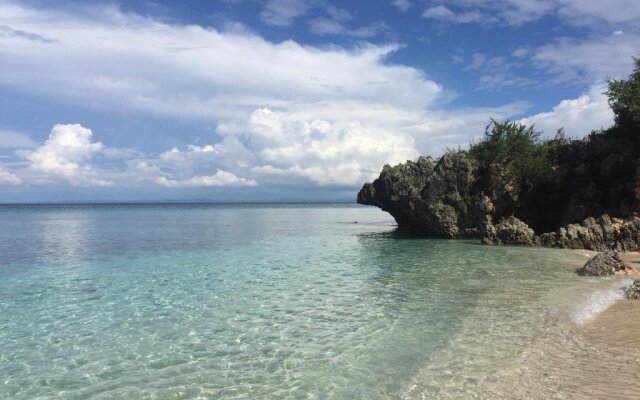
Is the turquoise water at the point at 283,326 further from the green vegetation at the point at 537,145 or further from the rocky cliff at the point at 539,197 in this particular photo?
the green vegetation at the point at 537,145

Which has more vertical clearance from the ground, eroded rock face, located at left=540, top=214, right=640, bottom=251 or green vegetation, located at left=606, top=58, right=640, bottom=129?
green vegetation, located at left=606, top=58, right=640, bottom=129

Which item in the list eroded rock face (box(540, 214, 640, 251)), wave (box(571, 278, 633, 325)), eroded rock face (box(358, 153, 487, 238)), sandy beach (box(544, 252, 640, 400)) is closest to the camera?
sandy beach (box(544, 252, 640, 400))

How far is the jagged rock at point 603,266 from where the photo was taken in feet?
58.8

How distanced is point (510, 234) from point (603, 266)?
1165 cm

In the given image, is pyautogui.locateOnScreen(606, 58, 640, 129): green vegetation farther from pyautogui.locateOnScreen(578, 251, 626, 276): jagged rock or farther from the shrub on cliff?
pyautogui.locateOnScreen(578, 251, 626, 276): jagged rock

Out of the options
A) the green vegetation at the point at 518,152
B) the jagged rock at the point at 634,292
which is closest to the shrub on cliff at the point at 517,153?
the green vegetation at the point at 518,152

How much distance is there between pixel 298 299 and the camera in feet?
46.7

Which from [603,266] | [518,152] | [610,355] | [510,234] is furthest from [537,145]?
[610,355]

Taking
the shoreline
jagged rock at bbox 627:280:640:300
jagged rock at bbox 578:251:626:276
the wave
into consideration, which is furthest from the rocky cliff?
the shoreline

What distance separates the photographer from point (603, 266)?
18.0 metres

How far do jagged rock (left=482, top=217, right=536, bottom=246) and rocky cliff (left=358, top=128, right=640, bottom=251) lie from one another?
59 mm

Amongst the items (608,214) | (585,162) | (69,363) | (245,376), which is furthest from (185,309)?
(585,162)

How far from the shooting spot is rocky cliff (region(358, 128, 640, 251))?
2722 cm

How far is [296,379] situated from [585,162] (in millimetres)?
32453
